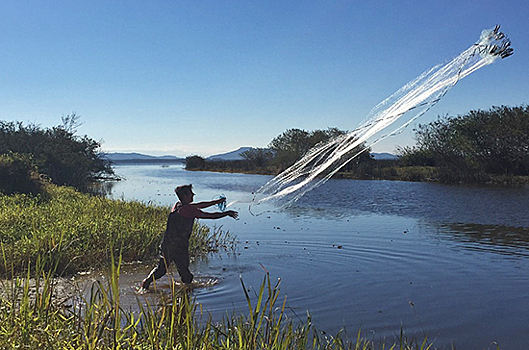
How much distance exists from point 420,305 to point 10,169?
71.7 feet

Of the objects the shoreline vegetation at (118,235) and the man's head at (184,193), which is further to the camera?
the man's head at (184,193)

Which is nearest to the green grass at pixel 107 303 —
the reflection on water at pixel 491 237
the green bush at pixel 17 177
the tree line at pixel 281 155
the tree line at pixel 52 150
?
the green bush at pixel 17 177

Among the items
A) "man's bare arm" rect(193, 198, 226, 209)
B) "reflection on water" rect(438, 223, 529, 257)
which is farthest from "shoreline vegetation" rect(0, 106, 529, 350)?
"reflection on water" rect(438, 223, 529, 257)

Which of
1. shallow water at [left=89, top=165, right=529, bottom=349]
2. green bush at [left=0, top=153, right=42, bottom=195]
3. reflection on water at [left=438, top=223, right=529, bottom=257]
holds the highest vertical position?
green bush at [left=0, top=153, right=42, bottom=195]

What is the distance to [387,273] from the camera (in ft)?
36.3

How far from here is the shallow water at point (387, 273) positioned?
302 inches

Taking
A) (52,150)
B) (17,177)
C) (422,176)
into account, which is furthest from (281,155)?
(17,177)

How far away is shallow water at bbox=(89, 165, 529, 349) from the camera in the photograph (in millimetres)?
7666

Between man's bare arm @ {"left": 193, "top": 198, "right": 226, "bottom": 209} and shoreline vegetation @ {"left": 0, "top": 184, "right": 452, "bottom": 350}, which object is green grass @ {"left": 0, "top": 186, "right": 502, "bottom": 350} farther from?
man's bare arm @ {"left": 193, "top": 198, "right": 226, "bottom": 209}

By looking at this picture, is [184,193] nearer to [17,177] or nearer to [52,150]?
[17,177]

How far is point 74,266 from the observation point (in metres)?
10.3

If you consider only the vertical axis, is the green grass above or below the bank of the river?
below

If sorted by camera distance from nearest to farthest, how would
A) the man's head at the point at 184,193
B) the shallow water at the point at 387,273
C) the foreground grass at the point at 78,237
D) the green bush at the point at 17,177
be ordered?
the shallow water at the point at 387,273 < the man's head at the point at 184,193 < the foreground grass at the point at 78,237 < the green bush at the point at 17,177

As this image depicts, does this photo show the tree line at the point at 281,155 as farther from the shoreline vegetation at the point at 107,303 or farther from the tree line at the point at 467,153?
the shoreline vegetation at the point at 107,303
